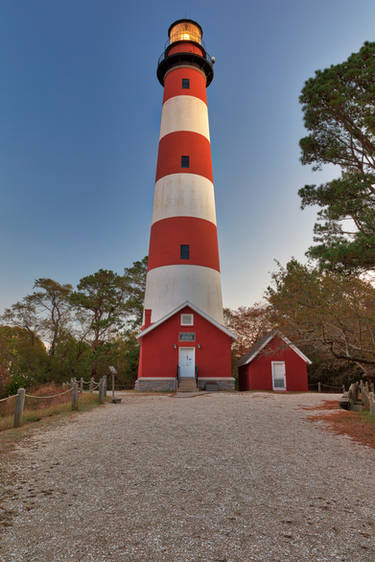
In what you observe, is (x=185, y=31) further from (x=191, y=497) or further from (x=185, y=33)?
(x=191, y=497)

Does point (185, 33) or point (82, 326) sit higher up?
point (185, 33)

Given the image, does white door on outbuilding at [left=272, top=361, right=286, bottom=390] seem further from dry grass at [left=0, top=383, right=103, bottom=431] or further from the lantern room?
the lantern room

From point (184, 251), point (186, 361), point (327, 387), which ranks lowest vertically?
point (327, 387)

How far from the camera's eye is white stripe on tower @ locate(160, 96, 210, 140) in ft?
74.6

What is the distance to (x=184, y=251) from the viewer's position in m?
20.7

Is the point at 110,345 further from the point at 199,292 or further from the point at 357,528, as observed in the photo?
the point at 357,528

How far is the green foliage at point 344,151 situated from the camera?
8602 millimetres

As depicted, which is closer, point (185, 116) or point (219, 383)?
point (219, 383)

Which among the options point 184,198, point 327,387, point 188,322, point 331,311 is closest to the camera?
A: point 331,311

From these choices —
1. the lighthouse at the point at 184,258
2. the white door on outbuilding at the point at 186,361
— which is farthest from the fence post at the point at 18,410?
the white door on outbuilding at the point at 186,361

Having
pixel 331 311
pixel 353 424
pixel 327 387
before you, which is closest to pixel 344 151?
pixel 331 311

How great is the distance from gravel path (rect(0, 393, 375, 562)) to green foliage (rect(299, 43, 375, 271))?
4518 millimetres

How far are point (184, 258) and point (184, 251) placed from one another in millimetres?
459

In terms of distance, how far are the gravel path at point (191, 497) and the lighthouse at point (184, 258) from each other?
1180cm
